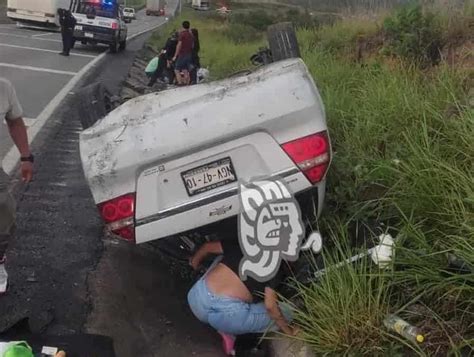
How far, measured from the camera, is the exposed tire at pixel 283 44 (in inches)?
162

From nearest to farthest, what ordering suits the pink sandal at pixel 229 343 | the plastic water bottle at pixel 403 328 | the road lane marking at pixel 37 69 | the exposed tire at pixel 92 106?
the plastic water bottle at pixel 403 328 → the pink sandal at pixel 229 343 → the exposed tire at pixel 92 106 → the road lane marking at pixel 37 69

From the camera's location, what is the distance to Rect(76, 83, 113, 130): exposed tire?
4.02 m

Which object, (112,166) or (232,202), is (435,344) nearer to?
(232,202)

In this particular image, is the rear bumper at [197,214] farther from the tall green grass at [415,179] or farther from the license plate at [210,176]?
the tall green grass at [415,179]

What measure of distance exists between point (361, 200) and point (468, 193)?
3.13ft

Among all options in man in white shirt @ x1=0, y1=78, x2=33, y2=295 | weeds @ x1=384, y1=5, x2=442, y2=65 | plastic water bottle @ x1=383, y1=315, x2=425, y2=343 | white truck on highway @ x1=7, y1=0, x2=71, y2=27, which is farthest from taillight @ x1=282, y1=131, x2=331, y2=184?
white truck on highway @ x1=7, y1=0, x2=71, y2=27

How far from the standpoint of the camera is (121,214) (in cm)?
339

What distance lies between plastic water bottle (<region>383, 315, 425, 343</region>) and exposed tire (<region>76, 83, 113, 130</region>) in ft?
6.56

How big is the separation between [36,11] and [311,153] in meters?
28.6

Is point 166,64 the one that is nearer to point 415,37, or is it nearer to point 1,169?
point 415,37

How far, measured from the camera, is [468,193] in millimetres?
3258

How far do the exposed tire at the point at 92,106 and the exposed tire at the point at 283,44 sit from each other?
1059mm

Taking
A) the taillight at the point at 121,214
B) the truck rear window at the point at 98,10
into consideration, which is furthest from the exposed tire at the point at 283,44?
the truck rear window at the point at 98,10

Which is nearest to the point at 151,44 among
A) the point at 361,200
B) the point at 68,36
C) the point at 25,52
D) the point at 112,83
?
the point at 68,36
